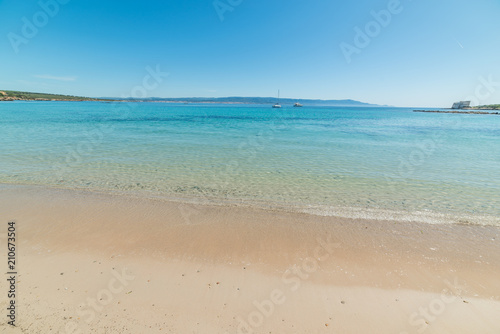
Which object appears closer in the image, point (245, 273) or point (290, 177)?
point (245, 273)

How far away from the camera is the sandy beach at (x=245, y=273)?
382cm

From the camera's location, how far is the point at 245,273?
4.98m

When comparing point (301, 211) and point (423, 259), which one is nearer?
point (423, 259)

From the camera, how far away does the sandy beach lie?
382cm

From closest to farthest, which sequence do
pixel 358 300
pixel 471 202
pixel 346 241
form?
pixel 358 300 → pixel 346 241 → pixel 471 202

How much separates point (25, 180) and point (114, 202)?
5.79 m

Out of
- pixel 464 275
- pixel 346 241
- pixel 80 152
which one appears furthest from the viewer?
pixel 80 152

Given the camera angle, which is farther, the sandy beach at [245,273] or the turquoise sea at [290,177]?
the turquoise sea at [290,177]

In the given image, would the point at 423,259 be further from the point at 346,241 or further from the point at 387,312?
the point at 387,312

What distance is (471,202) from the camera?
8.95 metres

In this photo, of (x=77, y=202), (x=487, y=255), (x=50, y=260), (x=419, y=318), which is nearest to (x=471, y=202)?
(x=487, y=255)

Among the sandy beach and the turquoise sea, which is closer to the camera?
the sandy beach

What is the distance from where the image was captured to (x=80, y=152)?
1664cm

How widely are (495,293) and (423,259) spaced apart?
49.9 inches
